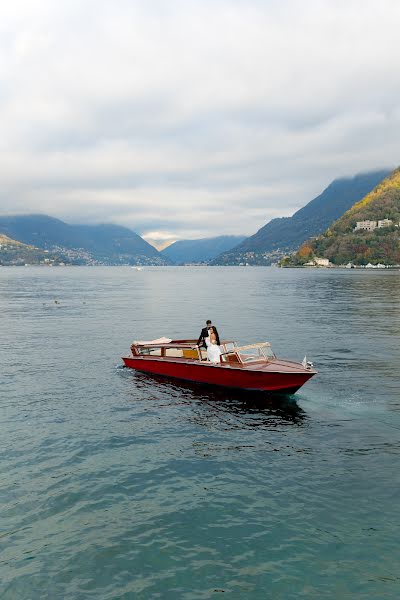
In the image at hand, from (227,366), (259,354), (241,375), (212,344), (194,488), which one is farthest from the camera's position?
(259,354)

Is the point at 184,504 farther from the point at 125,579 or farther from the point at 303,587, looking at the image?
the point at 303,587

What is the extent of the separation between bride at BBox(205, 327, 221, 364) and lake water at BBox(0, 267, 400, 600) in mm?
2221

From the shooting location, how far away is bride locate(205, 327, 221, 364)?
29220 millimetres

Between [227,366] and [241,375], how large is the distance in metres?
1.07

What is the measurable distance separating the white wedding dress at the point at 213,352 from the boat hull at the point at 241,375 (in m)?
0.54

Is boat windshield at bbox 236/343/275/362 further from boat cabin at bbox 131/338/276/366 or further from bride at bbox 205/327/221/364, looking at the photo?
bride at bbox 205/327/221/364

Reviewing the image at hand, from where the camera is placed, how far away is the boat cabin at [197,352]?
29.2m

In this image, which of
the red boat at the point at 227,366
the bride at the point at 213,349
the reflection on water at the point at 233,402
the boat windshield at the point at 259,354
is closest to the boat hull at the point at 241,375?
the red boat at the point at 227,366

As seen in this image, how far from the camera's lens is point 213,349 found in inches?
1158

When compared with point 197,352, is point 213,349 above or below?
above

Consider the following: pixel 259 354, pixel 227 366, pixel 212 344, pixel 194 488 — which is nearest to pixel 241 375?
pixel 227 366

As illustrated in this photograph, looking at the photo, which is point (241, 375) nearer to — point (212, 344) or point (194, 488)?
point (212, 344)

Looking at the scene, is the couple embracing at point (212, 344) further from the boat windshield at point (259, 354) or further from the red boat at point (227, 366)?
the boat windshield at point (259, 354)

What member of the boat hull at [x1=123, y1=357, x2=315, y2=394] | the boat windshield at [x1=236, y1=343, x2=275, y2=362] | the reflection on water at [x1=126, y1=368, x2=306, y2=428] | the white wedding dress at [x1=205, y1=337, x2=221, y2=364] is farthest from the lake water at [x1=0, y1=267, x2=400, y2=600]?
the boat windshield at [x1=236, y1=343, x2=275, y2=362]
